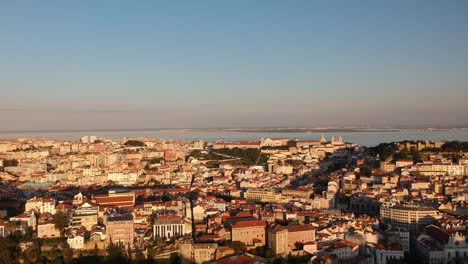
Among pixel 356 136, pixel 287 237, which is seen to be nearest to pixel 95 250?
pixel 287 237

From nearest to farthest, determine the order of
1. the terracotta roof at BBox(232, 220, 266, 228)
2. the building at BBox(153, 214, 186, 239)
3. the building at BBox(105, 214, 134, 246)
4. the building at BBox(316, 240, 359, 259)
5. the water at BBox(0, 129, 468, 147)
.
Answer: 1. the building at BBox(316, 240, 359, 259)
2. the terracotta roof at BBox(232, 220, 266, 228)
3. the building at BBox(105, 214, 134, 246)
4. the building at BBox(153, 214, 186, 239)
5. the water at BBox(0, 129, 468, 147)

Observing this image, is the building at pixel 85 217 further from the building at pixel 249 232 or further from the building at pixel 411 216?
the building at pixel 411 216

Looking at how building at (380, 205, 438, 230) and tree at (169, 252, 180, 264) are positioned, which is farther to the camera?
building at (380, 205, 438, 230)

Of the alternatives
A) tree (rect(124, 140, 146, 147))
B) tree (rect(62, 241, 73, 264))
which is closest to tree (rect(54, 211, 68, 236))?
tree (rect(62, 241, 73, 264))

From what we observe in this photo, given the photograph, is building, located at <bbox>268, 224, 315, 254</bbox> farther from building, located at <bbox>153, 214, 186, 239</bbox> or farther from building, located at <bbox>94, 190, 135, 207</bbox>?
building, located at <bbox>94, 190, 135, 207</bbox>

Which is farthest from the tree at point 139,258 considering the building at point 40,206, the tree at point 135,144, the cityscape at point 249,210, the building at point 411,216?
the tree at point 135,144

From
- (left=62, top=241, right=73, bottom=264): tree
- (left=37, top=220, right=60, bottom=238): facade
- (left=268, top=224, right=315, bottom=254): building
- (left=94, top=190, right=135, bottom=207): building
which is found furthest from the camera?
(left=94, top=190, right=135, bottom=207): building

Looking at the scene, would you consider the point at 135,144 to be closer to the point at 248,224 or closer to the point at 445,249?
the point at 248,224
